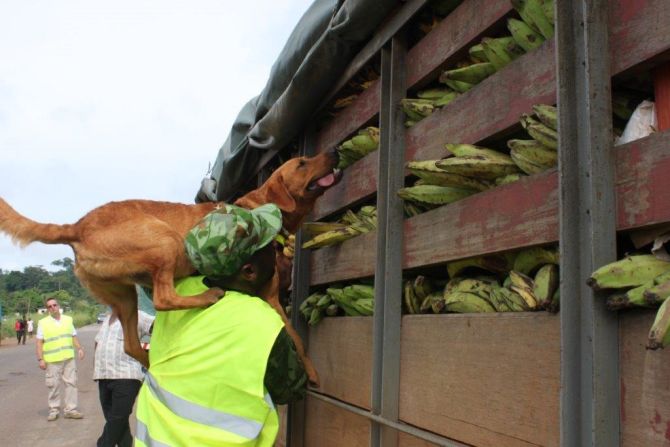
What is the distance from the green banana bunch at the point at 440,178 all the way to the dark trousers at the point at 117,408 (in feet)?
17.3

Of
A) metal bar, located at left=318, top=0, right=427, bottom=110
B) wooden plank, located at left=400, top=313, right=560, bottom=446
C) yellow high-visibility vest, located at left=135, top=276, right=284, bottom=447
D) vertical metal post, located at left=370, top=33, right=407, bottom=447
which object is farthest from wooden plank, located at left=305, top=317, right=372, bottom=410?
metal bar, located at left=318, top=0, right=427, bottom=110

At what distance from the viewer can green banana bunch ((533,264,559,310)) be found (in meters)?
2.05

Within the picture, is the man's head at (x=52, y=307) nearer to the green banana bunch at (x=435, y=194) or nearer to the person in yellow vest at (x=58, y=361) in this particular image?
the person in yellow vest at (x=58, y=361)

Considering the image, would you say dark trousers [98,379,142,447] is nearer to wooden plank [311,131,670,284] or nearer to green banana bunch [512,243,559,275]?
wooden plank [311,131,670,284]

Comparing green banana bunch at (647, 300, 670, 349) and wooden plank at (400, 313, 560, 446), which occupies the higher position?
green banana bunch at (647, 300, 670, 349)

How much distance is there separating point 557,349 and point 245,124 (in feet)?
13.7

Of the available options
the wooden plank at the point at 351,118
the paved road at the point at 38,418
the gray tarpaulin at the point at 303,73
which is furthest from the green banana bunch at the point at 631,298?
the paved road at the point at 38,418

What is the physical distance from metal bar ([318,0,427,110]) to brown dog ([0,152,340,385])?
0.53 metres

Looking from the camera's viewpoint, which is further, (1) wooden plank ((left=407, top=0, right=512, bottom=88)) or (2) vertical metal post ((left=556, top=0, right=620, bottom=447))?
(1) wooden plank ((left=407, top=0, right=512, bottom=88))

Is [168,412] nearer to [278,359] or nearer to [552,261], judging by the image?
[278,359]

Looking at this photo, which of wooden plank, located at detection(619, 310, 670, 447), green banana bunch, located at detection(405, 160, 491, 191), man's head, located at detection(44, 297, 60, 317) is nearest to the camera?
wooden plank, located at detection(619, 310, 670, 447)

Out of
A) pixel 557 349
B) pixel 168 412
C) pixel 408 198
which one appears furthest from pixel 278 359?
pixel 408 198

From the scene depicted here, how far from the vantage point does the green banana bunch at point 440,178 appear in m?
2.69

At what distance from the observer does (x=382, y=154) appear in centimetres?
344
